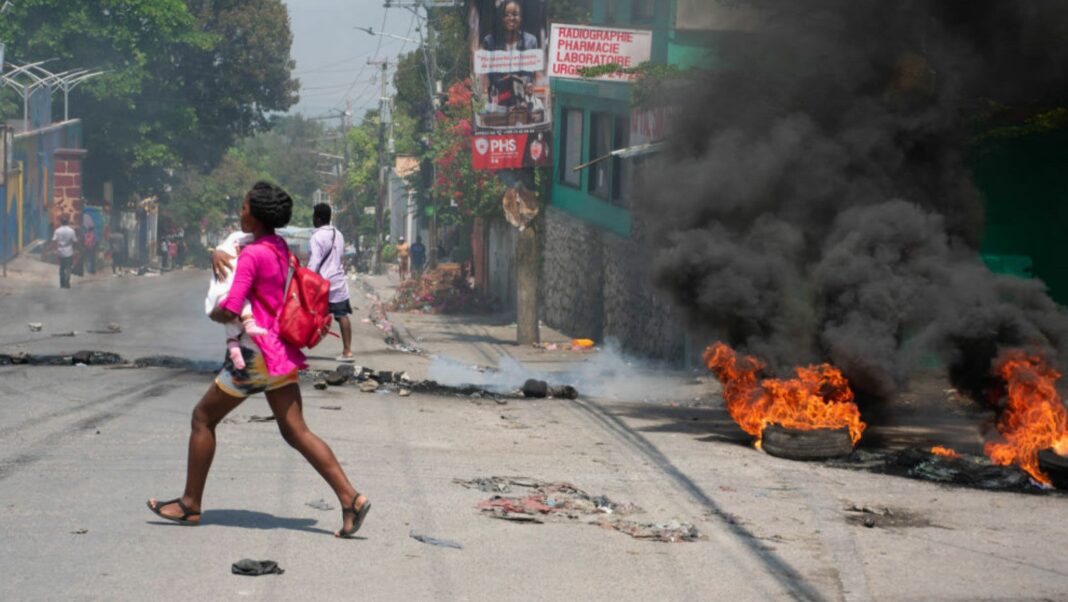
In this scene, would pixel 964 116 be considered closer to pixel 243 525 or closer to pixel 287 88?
pixel 243 525

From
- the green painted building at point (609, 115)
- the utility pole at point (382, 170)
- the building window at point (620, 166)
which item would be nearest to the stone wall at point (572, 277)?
the green painted building at point (609, 115)

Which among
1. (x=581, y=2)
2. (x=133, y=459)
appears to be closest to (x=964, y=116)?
(x=133, y=459)

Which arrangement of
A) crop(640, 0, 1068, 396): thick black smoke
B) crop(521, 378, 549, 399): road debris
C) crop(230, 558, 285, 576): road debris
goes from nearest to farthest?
crop(230, 558, 285, 576): road debris, crop(640, 0, 1068, 396): thick black smoke, crop(521, 378, 549, 399): road debris

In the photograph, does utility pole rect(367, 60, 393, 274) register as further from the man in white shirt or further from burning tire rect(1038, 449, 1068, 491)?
burning tire rect(1038, 449, 1068, 491)

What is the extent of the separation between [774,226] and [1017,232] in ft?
18.6

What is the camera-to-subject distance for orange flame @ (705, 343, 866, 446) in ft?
32.0

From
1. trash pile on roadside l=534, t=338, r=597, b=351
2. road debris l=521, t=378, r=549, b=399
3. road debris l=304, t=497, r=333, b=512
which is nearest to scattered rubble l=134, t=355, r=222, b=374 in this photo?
road debris l=521, t=378, r=549, b=399

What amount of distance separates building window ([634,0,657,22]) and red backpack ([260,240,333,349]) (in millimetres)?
17820

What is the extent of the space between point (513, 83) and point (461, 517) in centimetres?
1518

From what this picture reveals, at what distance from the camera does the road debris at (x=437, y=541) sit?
257 inches

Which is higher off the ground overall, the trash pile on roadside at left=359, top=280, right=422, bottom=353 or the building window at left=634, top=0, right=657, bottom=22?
the building window at left=634, top=0, right=657, bottom=22

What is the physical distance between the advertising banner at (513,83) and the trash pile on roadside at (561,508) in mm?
13877

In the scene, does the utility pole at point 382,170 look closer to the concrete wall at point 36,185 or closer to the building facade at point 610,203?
the concrete wall at point 36,185

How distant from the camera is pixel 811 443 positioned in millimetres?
9445
